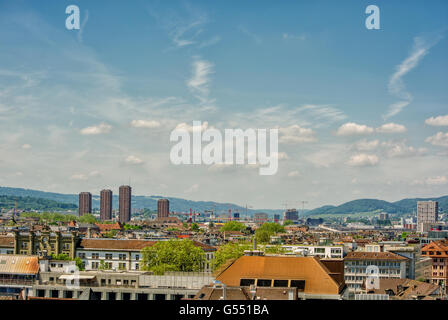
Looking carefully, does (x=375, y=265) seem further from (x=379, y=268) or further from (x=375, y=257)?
(x=375, y=257)

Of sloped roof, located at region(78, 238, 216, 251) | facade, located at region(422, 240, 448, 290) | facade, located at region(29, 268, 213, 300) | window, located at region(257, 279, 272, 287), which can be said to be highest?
sloped roof, located at region(78, 238, 216, 251)

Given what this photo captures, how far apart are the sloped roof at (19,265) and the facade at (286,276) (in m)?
11.1

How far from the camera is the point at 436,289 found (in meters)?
30.9

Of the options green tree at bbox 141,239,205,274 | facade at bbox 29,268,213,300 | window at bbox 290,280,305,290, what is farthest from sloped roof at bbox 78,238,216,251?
window at bbox 290,280,305,290

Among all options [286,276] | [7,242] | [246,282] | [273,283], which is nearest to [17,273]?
[246,282]

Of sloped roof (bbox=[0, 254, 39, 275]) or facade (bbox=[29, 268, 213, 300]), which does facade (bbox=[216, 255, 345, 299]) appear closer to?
facade (bbox=[29, 268, 213, 300])

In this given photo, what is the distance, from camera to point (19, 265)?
31.6 m

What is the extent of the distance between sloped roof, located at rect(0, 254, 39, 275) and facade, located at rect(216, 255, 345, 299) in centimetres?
1112

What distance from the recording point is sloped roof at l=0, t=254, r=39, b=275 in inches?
1226

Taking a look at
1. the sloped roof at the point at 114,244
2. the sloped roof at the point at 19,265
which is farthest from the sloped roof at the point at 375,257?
the sloped roof at the point at 19,265

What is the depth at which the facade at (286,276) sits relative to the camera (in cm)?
2472

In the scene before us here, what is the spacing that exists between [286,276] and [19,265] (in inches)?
577
